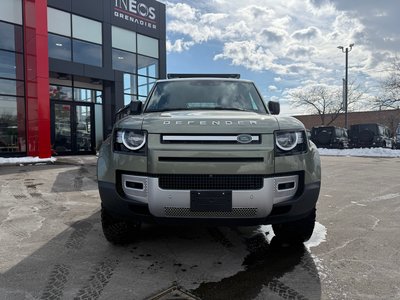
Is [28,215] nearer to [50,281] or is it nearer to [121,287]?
[50,281]

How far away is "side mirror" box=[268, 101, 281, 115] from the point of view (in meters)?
4.48

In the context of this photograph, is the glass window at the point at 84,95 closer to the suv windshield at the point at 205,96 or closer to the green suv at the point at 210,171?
the suv windshield at the point at 205,96

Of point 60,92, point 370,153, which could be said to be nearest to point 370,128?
point 370,153

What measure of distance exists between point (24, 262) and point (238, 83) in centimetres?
324

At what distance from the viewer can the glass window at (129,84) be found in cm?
1822

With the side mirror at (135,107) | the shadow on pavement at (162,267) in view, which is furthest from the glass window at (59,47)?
the shadow on pavement at (162,267)

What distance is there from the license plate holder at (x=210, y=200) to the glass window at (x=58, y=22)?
589 inches

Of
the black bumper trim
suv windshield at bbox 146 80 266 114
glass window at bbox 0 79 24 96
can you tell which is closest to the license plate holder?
the black bumper trim

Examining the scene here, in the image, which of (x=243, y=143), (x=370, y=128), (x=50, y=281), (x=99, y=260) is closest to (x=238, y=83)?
(x=243, y=143)

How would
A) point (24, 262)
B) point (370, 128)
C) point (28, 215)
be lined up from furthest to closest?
point (370, 128)
point (28, 215)
point (24, 262)

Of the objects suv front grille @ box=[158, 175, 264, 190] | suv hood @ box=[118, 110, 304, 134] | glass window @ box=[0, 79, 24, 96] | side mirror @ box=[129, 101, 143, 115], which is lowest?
suv front grille @ box=[158, 175, 264, 190]

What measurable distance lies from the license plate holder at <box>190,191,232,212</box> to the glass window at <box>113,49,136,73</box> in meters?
16.1

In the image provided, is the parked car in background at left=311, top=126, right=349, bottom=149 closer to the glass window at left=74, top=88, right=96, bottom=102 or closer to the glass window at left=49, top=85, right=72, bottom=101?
the glass window at left=74, top=88, right=96, bottom=102

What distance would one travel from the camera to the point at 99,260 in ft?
11.4
